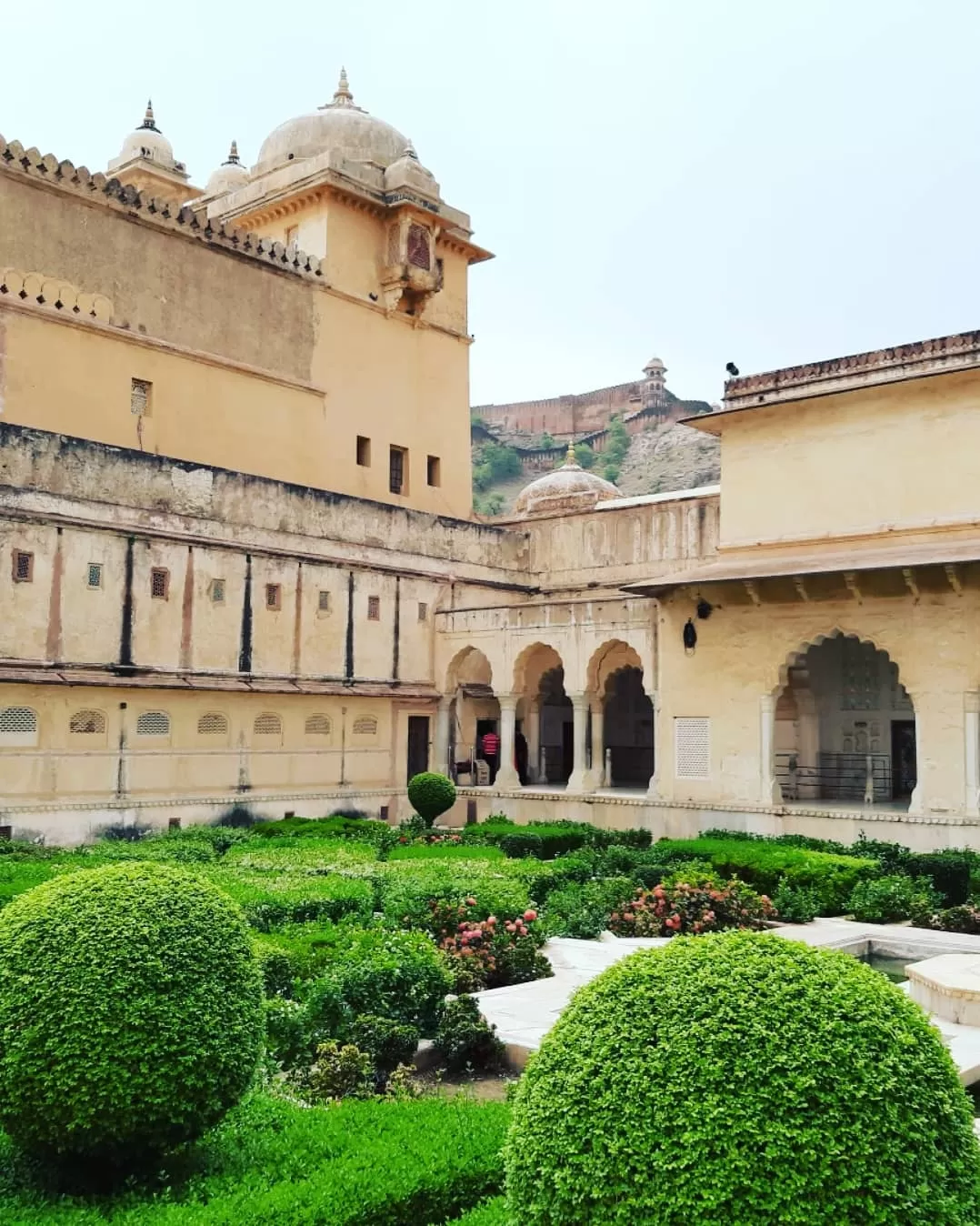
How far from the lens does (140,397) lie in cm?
2309

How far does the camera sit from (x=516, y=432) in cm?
7562

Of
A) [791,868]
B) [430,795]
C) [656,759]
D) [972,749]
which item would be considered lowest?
[791,868]

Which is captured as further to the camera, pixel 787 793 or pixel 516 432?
pixel 516 432

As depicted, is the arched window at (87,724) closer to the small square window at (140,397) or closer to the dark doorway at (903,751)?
the small square window at (140,397)

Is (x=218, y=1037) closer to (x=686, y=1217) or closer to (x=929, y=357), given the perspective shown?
(x=686, y=1217)

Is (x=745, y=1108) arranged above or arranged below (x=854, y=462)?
below

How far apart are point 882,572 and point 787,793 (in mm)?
5812

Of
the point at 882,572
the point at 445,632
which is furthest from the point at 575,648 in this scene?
the point at 882,572

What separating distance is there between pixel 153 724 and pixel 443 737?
6.86 meters

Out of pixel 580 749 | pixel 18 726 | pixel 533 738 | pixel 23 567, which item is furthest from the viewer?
pixel 533 738

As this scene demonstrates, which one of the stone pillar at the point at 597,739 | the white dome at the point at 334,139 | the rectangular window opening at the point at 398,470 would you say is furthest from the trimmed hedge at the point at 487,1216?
the white dome at the point at 334,139

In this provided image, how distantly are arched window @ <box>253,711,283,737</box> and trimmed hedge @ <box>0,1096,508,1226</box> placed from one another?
49.8 feet

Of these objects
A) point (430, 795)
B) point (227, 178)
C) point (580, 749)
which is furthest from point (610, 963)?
point (227, 178)

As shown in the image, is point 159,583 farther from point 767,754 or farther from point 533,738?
point 767,754
